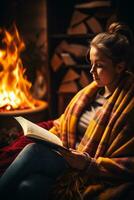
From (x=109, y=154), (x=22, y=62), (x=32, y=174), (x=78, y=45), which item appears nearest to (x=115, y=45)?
(x=109, y=154)

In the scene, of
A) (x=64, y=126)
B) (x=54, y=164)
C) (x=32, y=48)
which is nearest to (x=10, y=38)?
(x=32, y=48)

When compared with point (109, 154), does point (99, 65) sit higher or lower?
higher

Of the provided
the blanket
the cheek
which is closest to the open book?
the blanket

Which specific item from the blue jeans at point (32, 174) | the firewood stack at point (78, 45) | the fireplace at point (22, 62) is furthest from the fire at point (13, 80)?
the blue jeans at point (32, 174)

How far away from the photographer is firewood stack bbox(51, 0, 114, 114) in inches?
129

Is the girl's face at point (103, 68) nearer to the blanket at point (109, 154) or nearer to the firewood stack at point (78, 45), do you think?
the blanket at point (109, 154)

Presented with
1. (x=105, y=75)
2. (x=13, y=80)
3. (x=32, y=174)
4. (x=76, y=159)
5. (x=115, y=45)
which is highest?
(x=115, y=45)

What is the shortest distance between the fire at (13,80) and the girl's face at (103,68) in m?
1.49

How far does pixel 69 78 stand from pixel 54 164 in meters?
1.85

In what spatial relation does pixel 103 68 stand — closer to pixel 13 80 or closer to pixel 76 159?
pixel 76 159

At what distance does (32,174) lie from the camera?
5.50ft

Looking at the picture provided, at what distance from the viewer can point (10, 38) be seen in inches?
140

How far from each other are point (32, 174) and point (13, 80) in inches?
69.7

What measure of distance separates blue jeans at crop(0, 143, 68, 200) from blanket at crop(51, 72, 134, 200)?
0.06 meters
